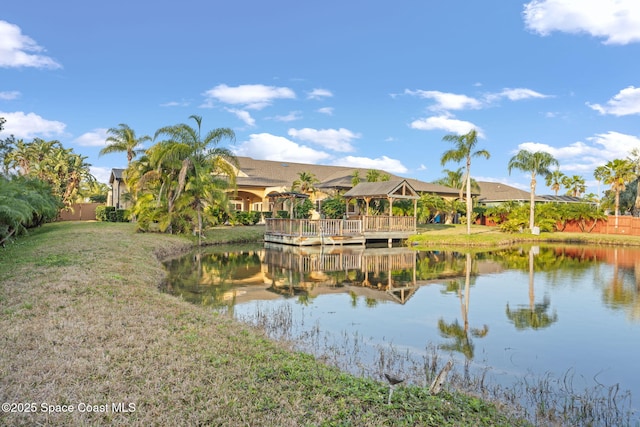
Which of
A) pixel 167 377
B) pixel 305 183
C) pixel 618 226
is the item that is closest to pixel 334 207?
pixel 305 183

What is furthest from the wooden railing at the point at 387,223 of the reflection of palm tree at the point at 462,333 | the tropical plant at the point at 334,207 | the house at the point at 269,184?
the reflection of palm tree at the point at 462,333

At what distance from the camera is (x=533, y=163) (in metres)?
36.0

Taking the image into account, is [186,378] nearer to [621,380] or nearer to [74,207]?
[621,380]

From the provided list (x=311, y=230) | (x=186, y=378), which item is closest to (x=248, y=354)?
(x=186, y=378)

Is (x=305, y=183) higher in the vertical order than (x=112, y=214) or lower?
higher

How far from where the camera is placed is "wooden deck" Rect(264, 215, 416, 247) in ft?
86.5

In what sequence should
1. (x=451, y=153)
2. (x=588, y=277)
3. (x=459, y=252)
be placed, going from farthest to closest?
(x=451, y=153) → (x=459, y=252) → (x=588, y=277)

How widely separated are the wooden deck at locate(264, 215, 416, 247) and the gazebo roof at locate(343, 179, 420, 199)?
1.63 meters

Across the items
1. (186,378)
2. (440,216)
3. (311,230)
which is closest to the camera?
(186,378)

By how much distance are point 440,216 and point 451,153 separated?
667 inches

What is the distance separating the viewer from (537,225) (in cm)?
3722

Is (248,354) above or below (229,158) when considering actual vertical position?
below

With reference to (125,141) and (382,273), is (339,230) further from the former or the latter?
(125,141)

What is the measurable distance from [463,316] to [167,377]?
7417mm
